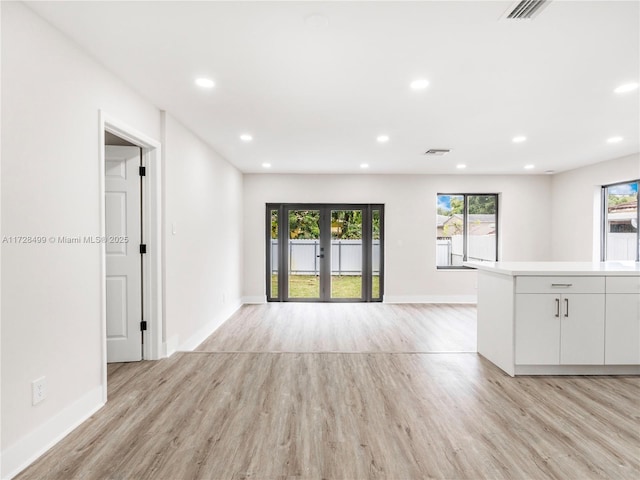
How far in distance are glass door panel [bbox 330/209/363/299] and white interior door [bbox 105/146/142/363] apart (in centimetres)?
390

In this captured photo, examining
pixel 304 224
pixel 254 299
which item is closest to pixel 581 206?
pixel 304 224

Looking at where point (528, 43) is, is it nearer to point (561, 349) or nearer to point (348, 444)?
point (561, 349)

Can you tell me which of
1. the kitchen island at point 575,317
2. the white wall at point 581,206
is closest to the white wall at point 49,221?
the kitchen island at point 575,317

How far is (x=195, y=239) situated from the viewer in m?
4.13

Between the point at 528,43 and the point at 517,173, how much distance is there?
16.9 feet

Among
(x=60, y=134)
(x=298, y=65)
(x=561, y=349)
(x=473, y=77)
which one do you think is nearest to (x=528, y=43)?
(x=473, y=77)

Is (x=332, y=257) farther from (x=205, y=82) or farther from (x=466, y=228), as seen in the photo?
(x=205, y=82)

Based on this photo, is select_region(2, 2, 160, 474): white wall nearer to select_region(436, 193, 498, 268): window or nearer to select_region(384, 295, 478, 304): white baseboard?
select_region(384, 295, 478, 304): white baseboard

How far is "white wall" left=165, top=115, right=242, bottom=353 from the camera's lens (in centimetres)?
353

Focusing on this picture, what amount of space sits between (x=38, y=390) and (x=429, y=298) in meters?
6.03

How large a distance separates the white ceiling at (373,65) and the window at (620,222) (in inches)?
65.2

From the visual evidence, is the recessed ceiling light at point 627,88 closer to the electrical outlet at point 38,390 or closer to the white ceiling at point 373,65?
the white ceiling at point 373,65

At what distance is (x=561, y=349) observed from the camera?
9.84 feet

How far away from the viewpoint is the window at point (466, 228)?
6762mm
